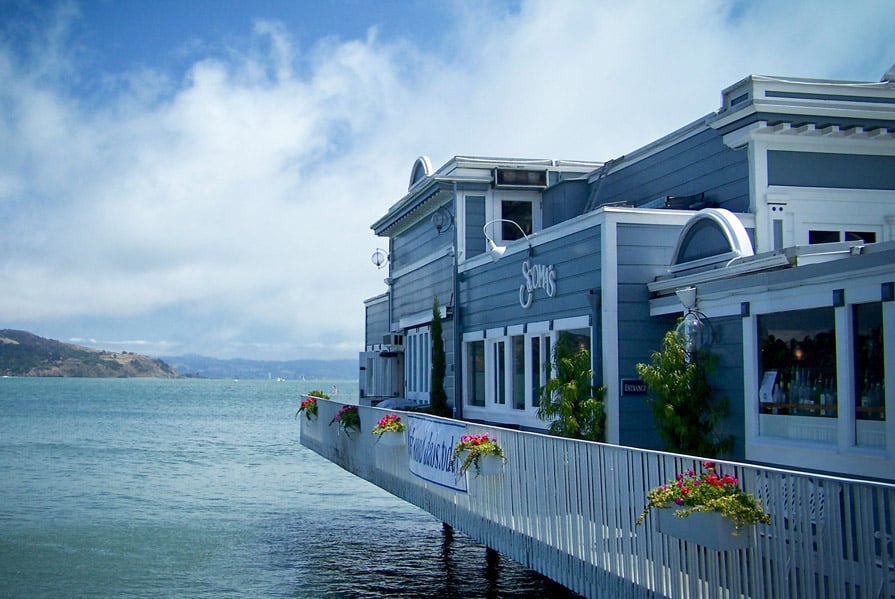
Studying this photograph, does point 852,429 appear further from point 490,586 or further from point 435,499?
point 490,586

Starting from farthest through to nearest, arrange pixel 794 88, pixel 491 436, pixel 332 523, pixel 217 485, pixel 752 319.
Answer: pixel 217 485, pixel 332 523, pixel 794 88, pixel 491 436, pixel 752 319

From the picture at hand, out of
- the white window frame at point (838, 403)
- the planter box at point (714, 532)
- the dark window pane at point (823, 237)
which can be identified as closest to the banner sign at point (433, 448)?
the white window frame at point (838, 403)

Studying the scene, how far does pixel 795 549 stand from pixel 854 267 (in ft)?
12.3

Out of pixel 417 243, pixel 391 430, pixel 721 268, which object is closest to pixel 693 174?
pixel 721 268

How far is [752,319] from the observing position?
10961mm

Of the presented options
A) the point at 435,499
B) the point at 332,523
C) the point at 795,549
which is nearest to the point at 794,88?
the point at 435,499

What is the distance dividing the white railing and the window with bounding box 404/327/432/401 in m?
8.53

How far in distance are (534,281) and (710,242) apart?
13.2ft

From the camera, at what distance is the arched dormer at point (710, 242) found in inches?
480

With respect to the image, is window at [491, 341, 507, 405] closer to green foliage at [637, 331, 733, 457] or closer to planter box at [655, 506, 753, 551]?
green foliage at [637, 331, 733, 457]

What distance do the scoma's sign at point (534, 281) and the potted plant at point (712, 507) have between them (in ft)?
27.2

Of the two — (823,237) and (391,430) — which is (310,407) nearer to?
(391,430)

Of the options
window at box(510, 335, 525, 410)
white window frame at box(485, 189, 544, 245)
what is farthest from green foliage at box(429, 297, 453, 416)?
window at box(510, 335, 525, 410)

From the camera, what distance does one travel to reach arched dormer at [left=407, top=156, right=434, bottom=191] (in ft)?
76.8
